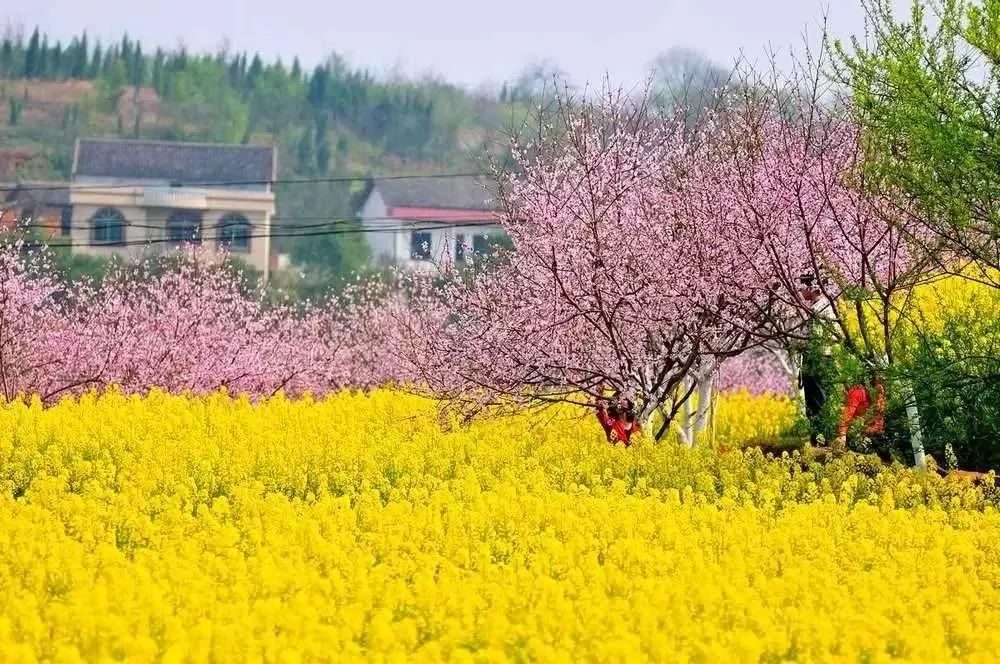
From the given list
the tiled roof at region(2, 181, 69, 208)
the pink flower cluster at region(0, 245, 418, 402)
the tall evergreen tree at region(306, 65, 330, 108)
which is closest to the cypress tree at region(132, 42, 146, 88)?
the tall evergreen tree at region(306, 65, 330, 108)

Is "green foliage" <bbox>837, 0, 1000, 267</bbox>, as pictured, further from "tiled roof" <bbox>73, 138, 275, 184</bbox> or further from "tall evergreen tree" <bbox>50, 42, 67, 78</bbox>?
"tall evergreen tree" <bbox>50, 42, 67, 78</bbox>

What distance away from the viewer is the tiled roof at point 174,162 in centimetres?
8488

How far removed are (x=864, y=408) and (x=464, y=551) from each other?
787cm

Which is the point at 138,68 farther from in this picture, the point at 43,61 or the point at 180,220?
the point at 180,220

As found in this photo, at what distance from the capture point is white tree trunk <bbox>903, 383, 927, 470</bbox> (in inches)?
692

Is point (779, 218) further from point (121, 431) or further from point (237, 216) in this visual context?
point (237, 216)

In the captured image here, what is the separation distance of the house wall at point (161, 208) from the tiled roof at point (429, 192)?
384 inches

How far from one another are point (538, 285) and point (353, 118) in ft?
312

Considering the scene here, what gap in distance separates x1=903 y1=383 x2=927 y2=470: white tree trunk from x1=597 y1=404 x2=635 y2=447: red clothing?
304cm

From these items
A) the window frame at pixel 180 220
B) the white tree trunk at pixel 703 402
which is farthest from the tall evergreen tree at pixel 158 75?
the white tree trunk at pixel 703 402

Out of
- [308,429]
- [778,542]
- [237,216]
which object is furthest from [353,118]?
[778,542]

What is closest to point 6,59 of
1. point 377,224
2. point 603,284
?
point 377,224

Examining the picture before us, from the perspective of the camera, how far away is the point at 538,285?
Answer: 19875 millimetres

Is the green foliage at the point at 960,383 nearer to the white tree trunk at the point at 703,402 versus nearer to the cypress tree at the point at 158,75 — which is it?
the white tree trunk at the point at 703,402
